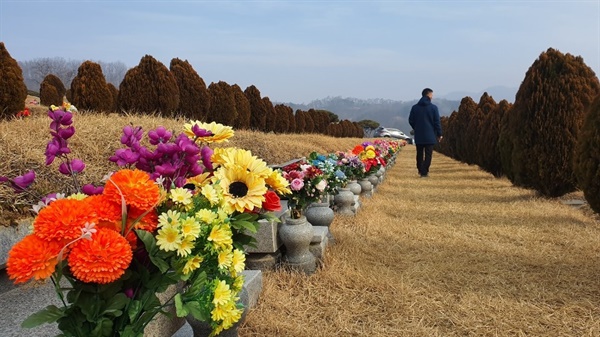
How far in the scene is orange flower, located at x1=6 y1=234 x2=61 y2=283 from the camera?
101 cm

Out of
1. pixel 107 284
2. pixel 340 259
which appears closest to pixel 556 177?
pixel 340 259

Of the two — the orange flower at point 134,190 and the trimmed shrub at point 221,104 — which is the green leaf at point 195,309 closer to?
the orange flower at point 134,190

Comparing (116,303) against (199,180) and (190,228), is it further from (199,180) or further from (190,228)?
(199,180)

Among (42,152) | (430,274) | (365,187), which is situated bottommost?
(430,274)

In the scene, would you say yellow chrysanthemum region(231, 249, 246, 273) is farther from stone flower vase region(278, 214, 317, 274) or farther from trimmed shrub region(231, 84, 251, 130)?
trimmed shrub region(231, 84, 251, 130)

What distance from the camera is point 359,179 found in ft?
21.7

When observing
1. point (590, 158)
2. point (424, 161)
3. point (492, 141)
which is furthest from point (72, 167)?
point (492, 141)

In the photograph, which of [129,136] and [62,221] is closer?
[62,221]

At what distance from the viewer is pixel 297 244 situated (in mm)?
2951

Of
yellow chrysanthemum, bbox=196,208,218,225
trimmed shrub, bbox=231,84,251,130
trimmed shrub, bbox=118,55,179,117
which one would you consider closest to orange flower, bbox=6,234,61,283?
yellow chrysanthemum, bbox=196,208,218,225

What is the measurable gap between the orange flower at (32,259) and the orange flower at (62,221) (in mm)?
19

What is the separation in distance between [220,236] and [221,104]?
1020 cm

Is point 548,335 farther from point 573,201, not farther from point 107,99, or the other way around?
point 107,99

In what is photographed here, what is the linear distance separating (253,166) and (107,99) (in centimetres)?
770
